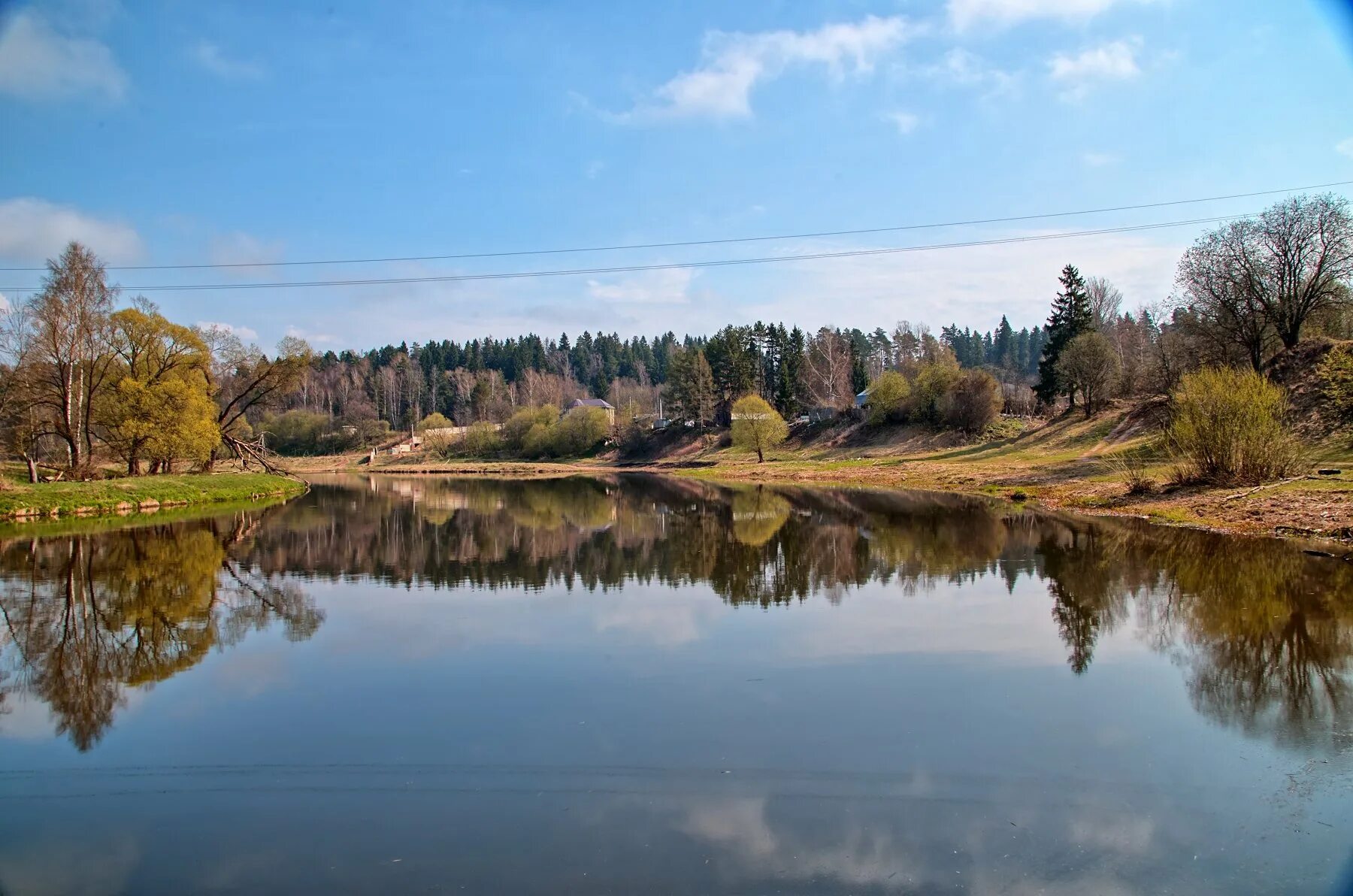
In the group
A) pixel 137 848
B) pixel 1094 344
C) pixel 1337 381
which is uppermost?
pixel 1094 344

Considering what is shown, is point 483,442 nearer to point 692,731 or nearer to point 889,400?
point 889,400

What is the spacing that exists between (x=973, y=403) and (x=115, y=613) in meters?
56.6

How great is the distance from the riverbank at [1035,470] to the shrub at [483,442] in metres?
3.09

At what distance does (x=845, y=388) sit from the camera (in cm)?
8650

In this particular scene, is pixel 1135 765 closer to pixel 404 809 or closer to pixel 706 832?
pixel 706 832

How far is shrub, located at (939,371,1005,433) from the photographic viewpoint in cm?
5944

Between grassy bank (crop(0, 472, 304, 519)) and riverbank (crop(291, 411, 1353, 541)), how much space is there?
101 feet

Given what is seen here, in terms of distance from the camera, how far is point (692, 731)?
7938 mm

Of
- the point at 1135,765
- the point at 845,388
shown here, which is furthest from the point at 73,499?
the point at 845,388

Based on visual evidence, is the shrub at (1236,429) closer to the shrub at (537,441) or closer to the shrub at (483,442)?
the shrub at (537,441)

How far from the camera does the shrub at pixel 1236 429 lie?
23.9 metres

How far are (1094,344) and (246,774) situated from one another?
54.9 meters

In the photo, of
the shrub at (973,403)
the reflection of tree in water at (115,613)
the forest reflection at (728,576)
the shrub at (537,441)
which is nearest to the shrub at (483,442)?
the shrub at (537,441)

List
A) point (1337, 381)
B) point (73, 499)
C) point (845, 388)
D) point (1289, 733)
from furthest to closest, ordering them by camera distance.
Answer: point (845, 388) → point (73, 499) → point (1337, 381) → point (1289, 733)
